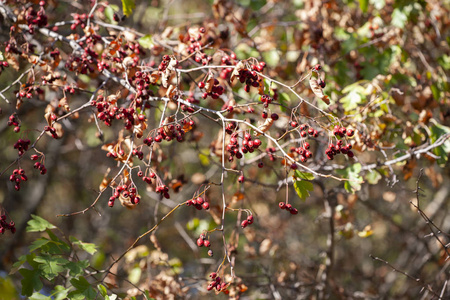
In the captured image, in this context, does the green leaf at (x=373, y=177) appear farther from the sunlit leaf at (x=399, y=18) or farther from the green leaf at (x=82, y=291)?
the green leaf at (x=82, y=291)

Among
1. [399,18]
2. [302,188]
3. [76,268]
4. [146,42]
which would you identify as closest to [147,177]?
[76,268]

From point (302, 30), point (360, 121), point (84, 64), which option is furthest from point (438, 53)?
point (84, 64)

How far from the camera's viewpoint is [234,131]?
2.49m

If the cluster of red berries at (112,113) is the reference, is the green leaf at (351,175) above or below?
below

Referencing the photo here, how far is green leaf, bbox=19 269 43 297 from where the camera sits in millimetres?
2752

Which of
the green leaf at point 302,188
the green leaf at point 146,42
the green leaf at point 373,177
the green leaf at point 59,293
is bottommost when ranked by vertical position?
the green leaf at point 59,293

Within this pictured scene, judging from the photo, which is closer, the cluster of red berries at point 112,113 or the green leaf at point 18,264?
the cluster of red berries at point 112,113

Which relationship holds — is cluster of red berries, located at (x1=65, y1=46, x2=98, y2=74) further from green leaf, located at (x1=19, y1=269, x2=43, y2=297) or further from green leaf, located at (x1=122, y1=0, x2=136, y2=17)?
green leaf, located at (x1=19, y1=269, x2=43, y2=297)

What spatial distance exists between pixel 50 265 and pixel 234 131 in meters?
1.54

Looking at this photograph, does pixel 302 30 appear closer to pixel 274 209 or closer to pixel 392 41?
pixel 392 41

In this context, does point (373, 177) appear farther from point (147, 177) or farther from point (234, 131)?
point (147, 177)

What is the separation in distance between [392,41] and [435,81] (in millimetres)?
570

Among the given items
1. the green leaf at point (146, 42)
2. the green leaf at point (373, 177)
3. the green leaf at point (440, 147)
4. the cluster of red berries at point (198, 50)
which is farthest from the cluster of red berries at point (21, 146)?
the green leaf at point (440, 147)

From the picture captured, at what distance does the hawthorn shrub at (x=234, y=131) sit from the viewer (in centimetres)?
266
